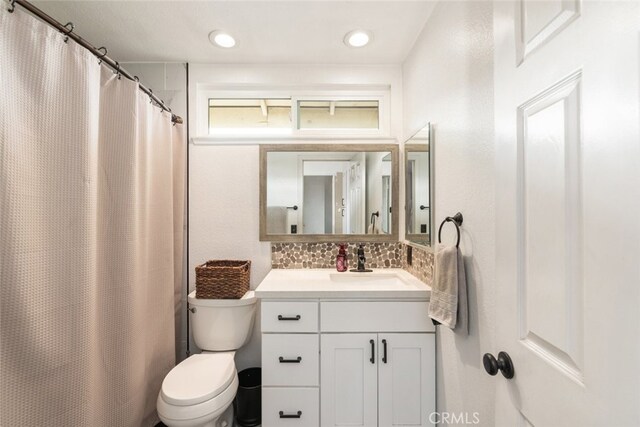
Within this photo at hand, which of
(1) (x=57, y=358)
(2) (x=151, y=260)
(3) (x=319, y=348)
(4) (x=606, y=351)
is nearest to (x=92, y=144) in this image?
(2) (x=151, y=260)

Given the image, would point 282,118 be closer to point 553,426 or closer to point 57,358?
point 57,358

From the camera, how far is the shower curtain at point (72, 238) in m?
0.95

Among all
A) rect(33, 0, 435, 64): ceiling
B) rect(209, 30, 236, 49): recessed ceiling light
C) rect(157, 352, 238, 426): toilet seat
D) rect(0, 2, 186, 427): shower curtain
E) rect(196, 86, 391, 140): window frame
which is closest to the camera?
rect(0, 2, 186, 427): shower curtain

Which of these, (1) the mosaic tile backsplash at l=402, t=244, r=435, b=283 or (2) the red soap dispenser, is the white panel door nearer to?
(1) the mosaic tile backsplash at l=402, t=244, r=435, b=283

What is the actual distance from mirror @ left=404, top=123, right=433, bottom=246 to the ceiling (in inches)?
24.6

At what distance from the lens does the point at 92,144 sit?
3.94 feet

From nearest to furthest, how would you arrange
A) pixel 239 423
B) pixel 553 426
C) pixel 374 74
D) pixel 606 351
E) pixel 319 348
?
pixel 606 351 < pixel 553 426 < pixel 319 348 < pixel 239 423 < pixel 374 74

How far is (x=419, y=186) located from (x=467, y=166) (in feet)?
1.81

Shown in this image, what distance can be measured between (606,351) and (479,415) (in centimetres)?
87

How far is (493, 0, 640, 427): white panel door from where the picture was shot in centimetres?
43

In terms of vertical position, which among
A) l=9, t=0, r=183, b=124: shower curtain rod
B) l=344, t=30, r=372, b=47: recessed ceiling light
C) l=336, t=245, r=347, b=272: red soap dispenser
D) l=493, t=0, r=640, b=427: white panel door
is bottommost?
l=336, t=245, r=347, b=272: red soap dispenser

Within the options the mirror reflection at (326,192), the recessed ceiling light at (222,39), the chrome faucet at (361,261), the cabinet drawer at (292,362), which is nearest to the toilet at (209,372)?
the cabinet drawer at (292,362)

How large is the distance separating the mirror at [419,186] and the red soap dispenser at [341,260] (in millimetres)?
456

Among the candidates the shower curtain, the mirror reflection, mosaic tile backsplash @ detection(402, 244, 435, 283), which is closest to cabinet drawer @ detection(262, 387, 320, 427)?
the shower curtain
